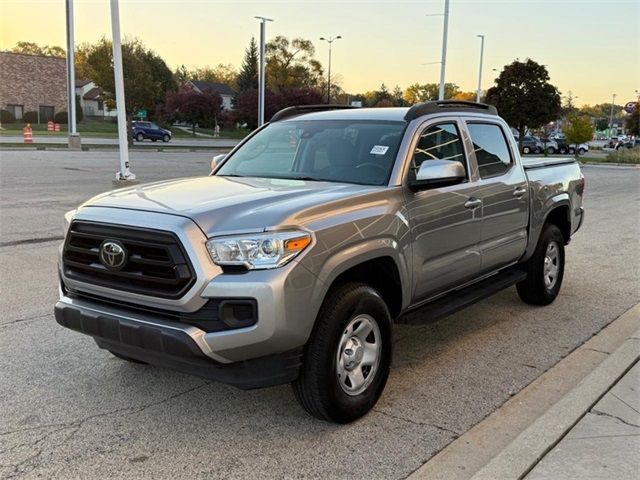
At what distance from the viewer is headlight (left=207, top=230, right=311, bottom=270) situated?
3.18 meters

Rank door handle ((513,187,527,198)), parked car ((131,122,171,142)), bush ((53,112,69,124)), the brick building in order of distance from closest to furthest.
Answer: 1. door handle ((513,187,527,198))
2. parked car ((131,122,171,142))
3. the brick building
4. bush ((53,112,69,124))

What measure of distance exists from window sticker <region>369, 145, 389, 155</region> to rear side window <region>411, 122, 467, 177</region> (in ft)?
0.70

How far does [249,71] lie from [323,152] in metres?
84.0

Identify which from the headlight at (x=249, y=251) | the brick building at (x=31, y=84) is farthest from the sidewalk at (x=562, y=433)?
the brick building at (x=31, y=84)

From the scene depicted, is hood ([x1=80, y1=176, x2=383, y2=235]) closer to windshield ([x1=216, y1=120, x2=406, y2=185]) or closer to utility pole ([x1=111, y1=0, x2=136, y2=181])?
windshield ([x1=216, y1=120, x2=406, y2=185])

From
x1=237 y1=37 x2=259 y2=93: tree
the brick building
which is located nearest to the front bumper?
the brick building

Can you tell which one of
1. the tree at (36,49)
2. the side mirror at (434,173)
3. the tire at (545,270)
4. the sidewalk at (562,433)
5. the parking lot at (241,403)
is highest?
the tree at (36,49)

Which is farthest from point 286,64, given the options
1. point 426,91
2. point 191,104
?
point 426,91

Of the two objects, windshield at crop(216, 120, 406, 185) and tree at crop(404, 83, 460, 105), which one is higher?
tree at crop(404, 83, 460, 105)

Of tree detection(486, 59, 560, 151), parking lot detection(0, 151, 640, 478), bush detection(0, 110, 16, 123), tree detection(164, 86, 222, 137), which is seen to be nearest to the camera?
parking lot detection(0, 151, 640, 478)

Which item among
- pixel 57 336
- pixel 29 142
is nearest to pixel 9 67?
pixel 29 142

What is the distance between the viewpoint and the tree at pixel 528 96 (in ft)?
142

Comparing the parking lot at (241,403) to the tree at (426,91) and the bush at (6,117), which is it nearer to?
the bush at (6,117)

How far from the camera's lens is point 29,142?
36062 mm
